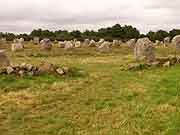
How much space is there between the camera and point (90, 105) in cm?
1303

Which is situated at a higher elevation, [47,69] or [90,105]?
[47,69]

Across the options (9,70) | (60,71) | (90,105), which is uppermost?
(9,70)

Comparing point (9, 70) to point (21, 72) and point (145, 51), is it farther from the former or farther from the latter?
point (145, 51)

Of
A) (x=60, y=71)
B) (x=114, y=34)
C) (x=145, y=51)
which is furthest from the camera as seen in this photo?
(x=114, y=34)

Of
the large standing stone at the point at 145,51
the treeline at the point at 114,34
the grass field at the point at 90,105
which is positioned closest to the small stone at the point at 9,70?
the grass field at the point at 90,105

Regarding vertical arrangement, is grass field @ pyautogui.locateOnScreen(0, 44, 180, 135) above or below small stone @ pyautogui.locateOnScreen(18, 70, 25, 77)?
below

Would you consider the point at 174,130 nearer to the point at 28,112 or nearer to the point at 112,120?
the point at 112,120

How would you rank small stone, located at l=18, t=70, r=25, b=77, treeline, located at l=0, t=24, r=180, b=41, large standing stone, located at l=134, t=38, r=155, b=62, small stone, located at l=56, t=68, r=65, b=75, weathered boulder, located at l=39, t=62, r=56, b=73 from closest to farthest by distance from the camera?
small stone, located at l=18, t=70, r=25, b=77 < small stone, located at l=56, t=68, r=65, b=75 < weathered boulder, located at l=39, t=62, r=56, b=73 < large standing stone, located at l=134, t=38, r=155, b=62 < treeline, located at l=0, t=24, r=180, b=41

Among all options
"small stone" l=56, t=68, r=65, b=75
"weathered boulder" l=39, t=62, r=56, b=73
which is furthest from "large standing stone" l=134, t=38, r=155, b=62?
"weathered boulder" l=39, t=62, r=56, b=73

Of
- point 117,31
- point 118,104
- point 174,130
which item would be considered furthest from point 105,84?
point 117,31

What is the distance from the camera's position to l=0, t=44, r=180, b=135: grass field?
10430 mm

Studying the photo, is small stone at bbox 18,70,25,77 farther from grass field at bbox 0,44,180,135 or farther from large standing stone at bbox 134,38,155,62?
large standing stone at bbox 134,38,155,62

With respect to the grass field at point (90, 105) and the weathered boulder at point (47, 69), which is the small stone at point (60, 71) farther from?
the grass field at point (90, 105)

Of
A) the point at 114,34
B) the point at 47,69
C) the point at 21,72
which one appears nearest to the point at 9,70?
the point at 21,72
